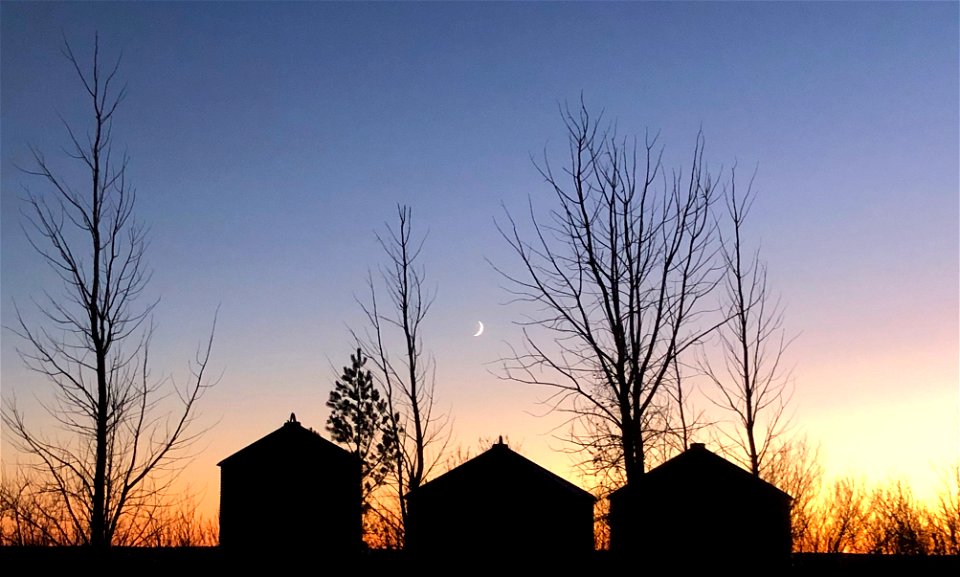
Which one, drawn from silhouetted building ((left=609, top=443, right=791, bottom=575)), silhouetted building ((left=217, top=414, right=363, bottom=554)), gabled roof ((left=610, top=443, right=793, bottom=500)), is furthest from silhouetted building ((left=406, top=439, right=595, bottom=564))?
silhouetted building ((left=217, top=414, right=363, bottom=554))

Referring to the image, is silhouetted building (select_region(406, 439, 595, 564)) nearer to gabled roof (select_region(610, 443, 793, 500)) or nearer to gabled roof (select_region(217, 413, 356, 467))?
gabled roof (select_region(610, 443, 793, 500))

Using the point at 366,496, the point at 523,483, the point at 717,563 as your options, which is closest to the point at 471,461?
the point at 523,483

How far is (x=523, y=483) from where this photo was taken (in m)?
23.5

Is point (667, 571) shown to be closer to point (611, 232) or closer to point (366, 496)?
point (611, 232)

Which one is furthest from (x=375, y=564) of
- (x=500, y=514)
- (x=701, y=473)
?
(x=701, y=473)

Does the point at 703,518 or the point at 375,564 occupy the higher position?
the point at 703,518

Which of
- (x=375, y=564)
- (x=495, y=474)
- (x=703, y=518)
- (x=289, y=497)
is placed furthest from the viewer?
(x=289, y=497)

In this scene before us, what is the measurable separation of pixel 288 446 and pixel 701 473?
33.6 ft

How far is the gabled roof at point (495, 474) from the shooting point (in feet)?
77.0

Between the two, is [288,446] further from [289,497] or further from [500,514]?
[500,514]

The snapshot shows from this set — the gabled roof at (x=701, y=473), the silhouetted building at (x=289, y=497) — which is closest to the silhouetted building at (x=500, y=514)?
the gabled roof at (x=701, y=473)

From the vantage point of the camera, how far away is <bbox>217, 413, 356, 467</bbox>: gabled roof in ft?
79.5

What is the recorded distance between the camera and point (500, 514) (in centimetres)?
2322

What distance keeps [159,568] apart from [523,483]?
847cm
